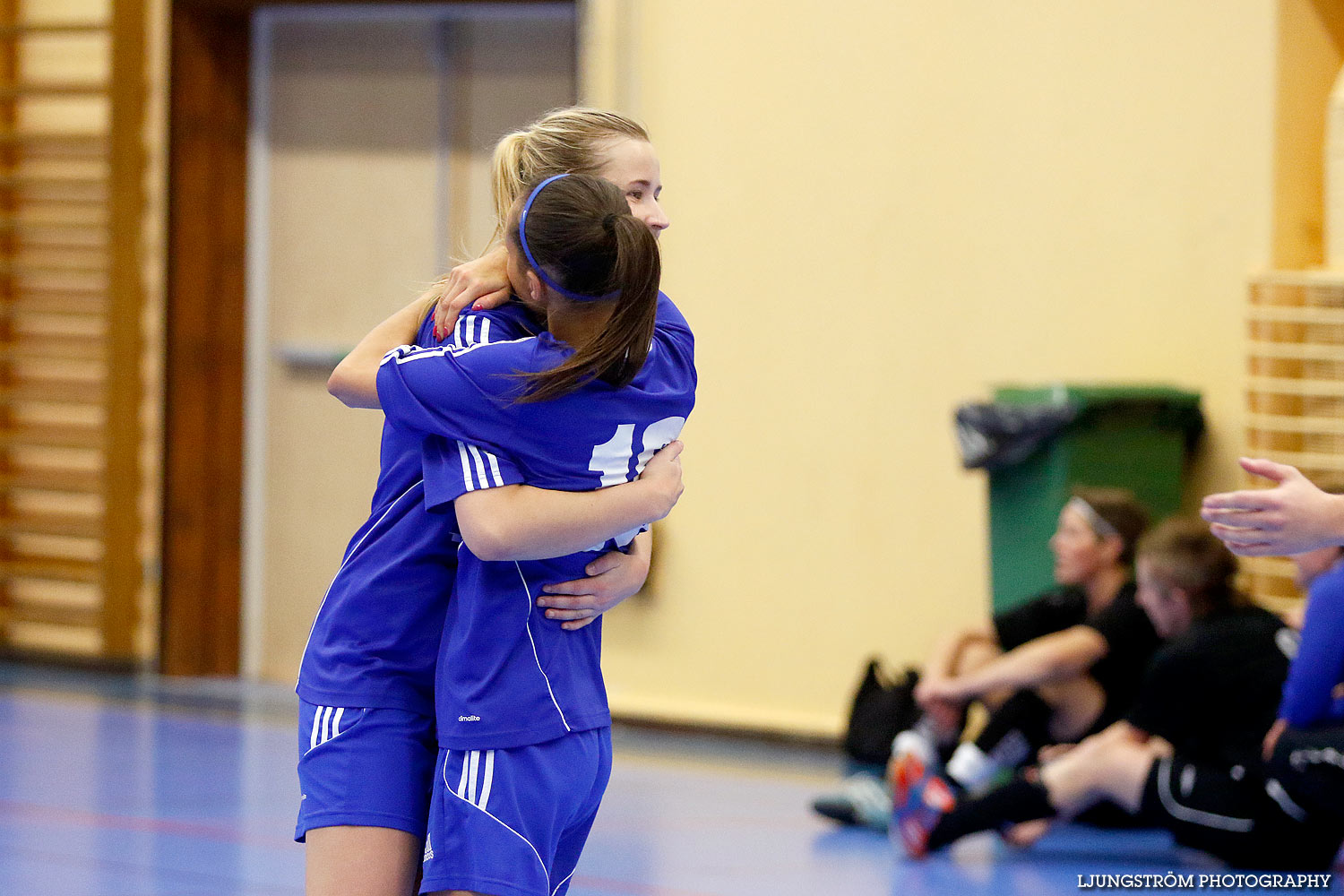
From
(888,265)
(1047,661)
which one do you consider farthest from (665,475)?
(888,265)

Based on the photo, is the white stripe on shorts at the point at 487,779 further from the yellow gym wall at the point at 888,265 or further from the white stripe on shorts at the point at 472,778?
the yellow gym wall at the point at 888,265

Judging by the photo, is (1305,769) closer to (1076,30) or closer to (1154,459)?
(1154,459)

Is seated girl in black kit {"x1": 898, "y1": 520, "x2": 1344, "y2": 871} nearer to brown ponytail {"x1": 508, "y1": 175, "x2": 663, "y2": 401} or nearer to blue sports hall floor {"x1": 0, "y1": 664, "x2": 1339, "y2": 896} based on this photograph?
blue sports hall floor {"x1": 0, "y1": 664, "x2": 1339, "y2": 896}

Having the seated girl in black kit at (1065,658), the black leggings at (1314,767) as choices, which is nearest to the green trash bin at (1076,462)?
the seated girl in black kit at (1065,658)

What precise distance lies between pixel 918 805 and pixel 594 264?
9.67 feet

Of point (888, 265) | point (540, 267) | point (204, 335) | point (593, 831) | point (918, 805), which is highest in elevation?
point (888, 265)

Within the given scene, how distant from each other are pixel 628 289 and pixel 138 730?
5.03m

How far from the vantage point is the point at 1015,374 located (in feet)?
19.1

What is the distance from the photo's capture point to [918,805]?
176 inches

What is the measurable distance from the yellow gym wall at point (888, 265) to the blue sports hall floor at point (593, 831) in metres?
0.54

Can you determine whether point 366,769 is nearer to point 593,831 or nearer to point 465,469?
point 465,469

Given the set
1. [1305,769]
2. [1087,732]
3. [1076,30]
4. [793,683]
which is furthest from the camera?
[793,683]

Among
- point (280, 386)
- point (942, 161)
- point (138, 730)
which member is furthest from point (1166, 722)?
point (280, 386)

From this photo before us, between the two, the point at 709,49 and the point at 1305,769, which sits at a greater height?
the point at 709,49
